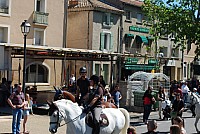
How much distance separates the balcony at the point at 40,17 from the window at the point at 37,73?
3.37 metres

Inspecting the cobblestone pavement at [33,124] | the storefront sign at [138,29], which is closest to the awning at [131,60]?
the storefront sign at [138,29]

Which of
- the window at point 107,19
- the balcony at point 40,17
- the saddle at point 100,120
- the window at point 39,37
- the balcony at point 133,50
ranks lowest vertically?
the saddle at point 100,120

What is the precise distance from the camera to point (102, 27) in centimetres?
4062

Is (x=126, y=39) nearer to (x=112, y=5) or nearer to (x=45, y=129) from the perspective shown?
(x=112, y=5)

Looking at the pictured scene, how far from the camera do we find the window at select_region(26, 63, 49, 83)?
1241 inches

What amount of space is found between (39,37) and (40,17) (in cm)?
164

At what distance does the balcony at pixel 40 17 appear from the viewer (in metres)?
31.7

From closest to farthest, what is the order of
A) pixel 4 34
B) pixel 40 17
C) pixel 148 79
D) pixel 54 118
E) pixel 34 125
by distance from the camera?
1. pixel 54 118
2. pixel 34 125
3. pixel 148 79
4. pixel 4 34
5. pixel 40 17

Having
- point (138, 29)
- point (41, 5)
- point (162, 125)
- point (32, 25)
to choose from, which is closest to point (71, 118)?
point (162, 125)

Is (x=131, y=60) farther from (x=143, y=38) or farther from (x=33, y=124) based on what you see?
(x=33, y=124)

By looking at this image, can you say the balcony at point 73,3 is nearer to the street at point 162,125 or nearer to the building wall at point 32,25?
the building wall at point 32,25

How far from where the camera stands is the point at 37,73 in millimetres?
32219

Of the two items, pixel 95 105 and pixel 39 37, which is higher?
pixel 39 37

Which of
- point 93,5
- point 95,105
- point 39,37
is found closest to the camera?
point 95,105
